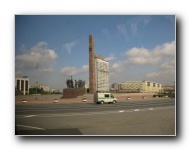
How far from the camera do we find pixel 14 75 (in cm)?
530

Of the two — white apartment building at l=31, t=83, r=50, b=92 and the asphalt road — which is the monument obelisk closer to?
the asphalt road

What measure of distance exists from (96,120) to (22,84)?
1.62m

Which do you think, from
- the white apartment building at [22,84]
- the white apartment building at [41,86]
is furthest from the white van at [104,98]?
the white apartment building at [22,84]

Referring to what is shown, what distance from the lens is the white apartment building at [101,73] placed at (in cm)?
559

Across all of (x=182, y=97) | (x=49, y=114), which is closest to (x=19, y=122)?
(x=49, y=114)

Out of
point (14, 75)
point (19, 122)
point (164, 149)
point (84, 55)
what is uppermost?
→ point (84, 55)

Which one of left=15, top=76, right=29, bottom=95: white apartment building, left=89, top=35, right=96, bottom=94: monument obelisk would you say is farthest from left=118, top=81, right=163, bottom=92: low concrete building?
left=15, top=76, right=29, bottom=95: white apartment building

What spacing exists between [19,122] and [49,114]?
60cm

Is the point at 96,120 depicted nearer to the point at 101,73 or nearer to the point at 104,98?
the point at 104,98

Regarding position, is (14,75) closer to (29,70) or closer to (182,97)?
(29,70)

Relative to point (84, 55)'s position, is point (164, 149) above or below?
below

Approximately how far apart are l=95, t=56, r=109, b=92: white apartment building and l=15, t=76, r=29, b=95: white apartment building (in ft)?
4.68

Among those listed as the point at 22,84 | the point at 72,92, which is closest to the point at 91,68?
the point at 72,92

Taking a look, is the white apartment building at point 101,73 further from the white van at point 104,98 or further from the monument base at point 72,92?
the monument base at point 72,92
